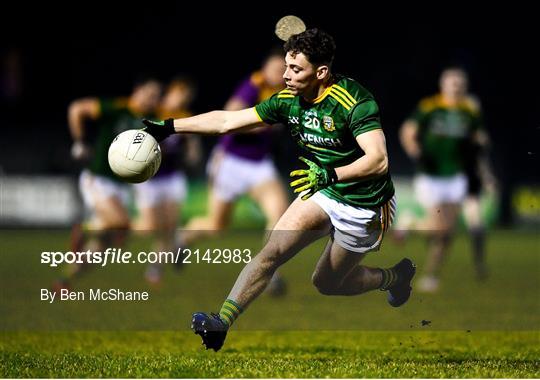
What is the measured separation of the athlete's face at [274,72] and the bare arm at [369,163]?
4.96 metres

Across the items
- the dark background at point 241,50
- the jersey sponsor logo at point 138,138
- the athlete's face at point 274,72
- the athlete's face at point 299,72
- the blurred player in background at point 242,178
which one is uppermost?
the athlete's face at point 299,72

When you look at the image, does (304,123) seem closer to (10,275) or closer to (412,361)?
(412,361)

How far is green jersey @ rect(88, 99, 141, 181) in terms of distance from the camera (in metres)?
11.7

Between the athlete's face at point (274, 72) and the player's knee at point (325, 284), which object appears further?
the athlete's face at point (274, 72)

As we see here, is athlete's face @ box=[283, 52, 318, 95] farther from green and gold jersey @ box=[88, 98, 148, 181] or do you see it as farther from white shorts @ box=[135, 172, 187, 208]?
white shorts @ box=[135, 172, 187, 208]

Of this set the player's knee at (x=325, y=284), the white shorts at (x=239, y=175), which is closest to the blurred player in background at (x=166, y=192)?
the white shorts at (x=239, y=175)

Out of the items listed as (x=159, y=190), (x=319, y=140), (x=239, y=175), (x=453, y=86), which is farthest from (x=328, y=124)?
(x=159, y=190)

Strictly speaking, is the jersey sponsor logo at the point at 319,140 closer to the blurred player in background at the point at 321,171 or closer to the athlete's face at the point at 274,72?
A: the blurred player in background at the point at 321,171

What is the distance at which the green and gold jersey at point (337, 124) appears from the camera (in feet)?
21.9

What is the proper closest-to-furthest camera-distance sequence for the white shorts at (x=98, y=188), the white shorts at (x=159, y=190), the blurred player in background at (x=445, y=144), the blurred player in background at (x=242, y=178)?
the white shorts at (x=98, y=188) → the blurred player in background at (x=242, y=178) → the blurred player in background at (x=445, y=144) → the white shorts at (x=159, y=190)

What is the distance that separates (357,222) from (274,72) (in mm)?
4587

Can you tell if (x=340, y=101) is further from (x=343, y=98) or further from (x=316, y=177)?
(x=316, y=177)

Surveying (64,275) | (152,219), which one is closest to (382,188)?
(64,275)

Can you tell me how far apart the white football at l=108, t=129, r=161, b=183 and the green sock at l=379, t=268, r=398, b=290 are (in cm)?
185
